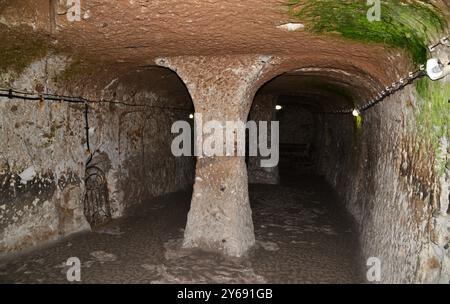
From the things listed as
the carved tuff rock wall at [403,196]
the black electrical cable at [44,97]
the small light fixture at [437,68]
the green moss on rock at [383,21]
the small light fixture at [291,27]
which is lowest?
the carved tuff rock wall at [403,196]

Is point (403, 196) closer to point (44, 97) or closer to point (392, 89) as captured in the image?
point (392, 89)

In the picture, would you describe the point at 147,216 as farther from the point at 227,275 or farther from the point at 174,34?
the point at 174,34

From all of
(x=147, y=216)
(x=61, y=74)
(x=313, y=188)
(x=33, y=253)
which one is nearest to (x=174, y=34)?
(x=61, y=74)

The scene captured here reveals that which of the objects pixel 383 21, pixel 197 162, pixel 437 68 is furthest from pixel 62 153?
pixel 437 68

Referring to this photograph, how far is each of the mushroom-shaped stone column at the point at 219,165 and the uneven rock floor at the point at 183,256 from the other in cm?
28

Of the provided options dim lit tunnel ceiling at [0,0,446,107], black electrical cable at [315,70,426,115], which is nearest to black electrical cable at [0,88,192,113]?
dim lit tunnel ceiling at [0,0,446,107]

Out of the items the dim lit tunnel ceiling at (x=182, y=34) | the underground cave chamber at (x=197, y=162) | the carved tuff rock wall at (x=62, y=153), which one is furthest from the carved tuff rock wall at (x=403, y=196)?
the carved tuff rock wall at (x=62, y=153)

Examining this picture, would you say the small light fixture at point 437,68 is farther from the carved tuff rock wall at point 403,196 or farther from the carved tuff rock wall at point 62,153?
the carved tuff rock wall at point 62,153

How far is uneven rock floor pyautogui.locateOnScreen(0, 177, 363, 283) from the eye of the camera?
4477 mm

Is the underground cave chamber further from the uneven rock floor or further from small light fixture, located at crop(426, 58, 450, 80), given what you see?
small light fixture, located at crop(426, 58, 450, 80)

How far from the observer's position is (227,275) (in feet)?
15.0

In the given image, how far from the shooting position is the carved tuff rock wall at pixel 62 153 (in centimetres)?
487
